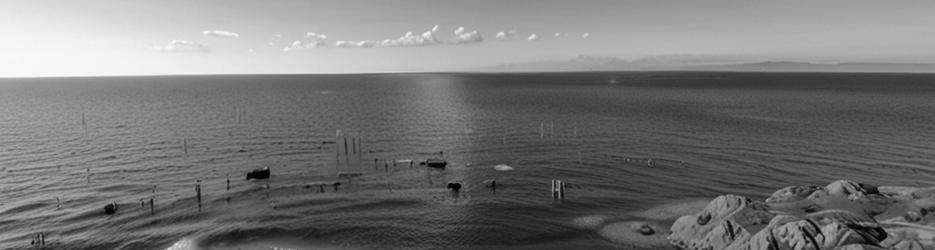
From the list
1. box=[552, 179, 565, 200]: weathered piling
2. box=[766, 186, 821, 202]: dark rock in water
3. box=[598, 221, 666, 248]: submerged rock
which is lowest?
box=[598, 221, 666, 248]: submerged rock

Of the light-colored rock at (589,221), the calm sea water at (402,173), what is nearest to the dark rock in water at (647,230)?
the calm sea water at (402,173)

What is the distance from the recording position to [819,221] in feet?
104

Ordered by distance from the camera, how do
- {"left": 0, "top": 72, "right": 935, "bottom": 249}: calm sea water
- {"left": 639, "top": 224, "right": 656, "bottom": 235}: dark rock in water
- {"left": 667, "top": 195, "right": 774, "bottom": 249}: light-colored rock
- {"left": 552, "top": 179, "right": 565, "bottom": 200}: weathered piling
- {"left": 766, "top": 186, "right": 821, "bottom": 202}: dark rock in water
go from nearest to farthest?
{"left": 667, "top": 195, "right": 774, "bottom": 249}: light-colored rock → {"left": 639, "top": 224, "right": 656, "bottom": 235}: dark rock in water → {"left": 0, "top": 72, "right": 935, "bottom": 249}: calm sea water → {"left": 766, "top": 186, "right": 821, "bottom": 202}: dark rock in water → {"left": 552, "top": 179, "right": 565, "bottom": 200}: weathered piling

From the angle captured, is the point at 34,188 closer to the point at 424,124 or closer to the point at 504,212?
the point at 504,212

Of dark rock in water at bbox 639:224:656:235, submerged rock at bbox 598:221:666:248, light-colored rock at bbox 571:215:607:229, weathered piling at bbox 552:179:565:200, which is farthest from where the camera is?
weathered piling at bbox 552:179:565:200

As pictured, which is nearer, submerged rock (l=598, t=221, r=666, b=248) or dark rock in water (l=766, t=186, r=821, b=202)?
submerged rock (l=598, t=221, r=666, b=248)

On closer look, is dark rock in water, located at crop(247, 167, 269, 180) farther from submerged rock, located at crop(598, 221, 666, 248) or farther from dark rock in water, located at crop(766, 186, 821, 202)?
dark rock in water, located at crop(766, 186, 821, 202)

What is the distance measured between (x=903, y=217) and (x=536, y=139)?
2107 inches

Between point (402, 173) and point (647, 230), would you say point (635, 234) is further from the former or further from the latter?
point (402, 173)

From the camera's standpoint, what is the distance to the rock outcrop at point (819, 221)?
28.6 m

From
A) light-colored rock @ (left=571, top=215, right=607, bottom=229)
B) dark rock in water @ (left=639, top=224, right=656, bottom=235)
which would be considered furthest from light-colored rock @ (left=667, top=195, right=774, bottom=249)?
light-colored rock @ (left=571, top=215, right=607, bottom=229)

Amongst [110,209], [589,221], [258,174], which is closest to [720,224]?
[589,221]

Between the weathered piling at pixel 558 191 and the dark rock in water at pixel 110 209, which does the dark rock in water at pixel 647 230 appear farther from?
the dark rock in water at pixel 110 209

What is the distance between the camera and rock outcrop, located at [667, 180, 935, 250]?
93.7 feet
